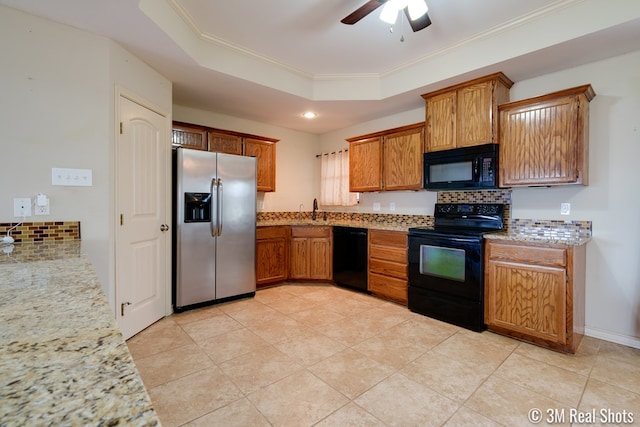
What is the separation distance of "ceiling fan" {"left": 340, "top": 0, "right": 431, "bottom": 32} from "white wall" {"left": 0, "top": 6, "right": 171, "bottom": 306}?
1908 millimetres

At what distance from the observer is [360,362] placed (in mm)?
2277

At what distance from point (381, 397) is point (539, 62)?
2.97m

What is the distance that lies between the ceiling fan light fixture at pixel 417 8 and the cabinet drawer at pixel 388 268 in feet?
7.82

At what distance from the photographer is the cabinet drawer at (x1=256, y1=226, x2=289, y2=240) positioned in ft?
13.4

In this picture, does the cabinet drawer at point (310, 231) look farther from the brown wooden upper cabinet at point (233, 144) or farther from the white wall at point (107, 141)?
the white wall at point (107, 141)

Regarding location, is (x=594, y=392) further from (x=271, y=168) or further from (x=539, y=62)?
(x=271, y=168)

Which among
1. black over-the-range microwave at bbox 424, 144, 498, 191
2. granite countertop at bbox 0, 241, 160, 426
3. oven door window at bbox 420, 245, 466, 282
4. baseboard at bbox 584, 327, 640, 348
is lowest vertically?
baseboard at bbox 584, 327, 640, 348

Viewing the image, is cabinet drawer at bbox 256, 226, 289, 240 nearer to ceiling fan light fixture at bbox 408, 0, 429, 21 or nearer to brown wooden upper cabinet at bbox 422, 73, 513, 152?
brown wooden upper cabinet at bbox 422, 73, 513, 152

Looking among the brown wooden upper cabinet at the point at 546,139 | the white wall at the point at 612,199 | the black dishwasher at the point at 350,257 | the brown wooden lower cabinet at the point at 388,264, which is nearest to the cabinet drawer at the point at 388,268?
the brown wooden lower cabinet at the point at 388,264

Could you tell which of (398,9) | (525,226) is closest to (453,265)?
(525,226)

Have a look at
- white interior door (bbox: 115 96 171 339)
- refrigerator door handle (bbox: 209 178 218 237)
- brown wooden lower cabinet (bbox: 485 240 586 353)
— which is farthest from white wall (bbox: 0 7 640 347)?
refrigerator door handle (bbox: 209 178 218 237)

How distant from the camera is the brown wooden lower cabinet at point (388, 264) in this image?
138 inches

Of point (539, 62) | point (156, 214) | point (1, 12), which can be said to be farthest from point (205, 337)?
point (539, 62)

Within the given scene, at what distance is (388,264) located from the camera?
12.0 feet
